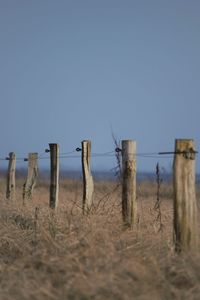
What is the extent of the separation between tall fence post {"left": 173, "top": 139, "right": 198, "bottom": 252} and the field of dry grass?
26 centimetres

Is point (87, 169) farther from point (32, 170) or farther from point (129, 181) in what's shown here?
point (32, 170)

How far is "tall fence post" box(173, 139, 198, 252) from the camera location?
704cm

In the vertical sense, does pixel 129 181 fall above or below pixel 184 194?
above

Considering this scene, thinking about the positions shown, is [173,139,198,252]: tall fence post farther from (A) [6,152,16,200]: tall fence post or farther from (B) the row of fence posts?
(A) [6,152,16,200]: tall fence post

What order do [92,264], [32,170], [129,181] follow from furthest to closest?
1. [32,170]
2. [129,181]
3. [92,264]

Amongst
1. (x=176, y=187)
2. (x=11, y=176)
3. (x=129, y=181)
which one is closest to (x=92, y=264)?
(x=176, y=187)

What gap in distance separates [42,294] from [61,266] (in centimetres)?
66

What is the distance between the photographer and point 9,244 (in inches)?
327

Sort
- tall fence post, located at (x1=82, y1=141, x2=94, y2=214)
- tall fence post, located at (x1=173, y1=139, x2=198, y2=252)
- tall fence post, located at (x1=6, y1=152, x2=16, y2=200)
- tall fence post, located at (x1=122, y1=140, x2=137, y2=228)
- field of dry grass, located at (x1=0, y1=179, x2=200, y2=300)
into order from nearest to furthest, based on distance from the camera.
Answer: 1. field of dry grass, located at (x1=0, y1=179, x2=200, y2=300)
2. tall fence post, located at (x1=173, y1=139, x2=198, y2=252)
3. tall fence post, located at (x1=122, y1=140, x2=137, y2=228)
4. tall fence post, located at (x1=82, y1=141, x2=94, y2=214)
5. tall fence post, located at (x1=6, y1=152, x2=16, y2=200)

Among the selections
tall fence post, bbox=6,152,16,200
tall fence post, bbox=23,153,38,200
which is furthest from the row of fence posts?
tall fence post, bbox=6,152,16,200

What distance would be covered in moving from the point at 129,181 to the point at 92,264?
10.6 ft

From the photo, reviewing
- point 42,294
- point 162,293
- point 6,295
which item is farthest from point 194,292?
point 6,295

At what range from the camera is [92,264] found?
20.8ft

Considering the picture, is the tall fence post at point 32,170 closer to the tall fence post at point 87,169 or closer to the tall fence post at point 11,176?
the tall fence post at point 11,176
